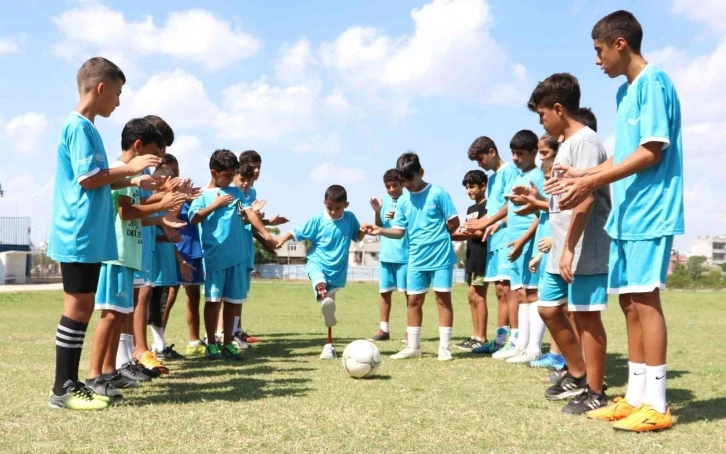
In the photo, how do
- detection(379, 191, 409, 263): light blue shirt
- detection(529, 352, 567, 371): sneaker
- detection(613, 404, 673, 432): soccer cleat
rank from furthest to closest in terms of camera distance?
detection(379, 191, 409, 263): light blue shirt < detection(529, 352, 567, 371): sneaker < detection(613, 404, 673, 432): soccer cleat

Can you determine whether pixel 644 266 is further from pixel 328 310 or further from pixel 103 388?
pixel 328 310

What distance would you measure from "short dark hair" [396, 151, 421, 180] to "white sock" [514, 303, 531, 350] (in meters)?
1.90

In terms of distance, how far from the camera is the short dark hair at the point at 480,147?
27.2 ft

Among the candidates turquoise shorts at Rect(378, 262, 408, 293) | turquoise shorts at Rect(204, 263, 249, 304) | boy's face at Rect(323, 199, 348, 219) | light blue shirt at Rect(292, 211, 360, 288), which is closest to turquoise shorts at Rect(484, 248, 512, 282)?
turquoise shorts at Rect(378, 262, 408, 293)

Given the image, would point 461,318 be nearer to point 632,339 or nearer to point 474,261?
point 474,261

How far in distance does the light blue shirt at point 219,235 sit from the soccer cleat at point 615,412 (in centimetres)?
450

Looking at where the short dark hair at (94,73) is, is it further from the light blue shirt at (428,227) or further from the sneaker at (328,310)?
the light blue shirt at (428,227)

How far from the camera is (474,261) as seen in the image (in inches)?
→ 369

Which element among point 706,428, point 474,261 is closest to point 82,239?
point 706,428

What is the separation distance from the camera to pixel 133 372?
5699mm

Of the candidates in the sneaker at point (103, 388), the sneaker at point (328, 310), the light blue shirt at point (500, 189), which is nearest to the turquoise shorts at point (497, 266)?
the light blue shirt at point (500, 189)

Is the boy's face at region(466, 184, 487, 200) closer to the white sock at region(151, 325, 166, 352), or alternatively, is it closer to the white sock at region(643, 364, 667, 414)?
the white sock at region(151, 325, 166, 352)

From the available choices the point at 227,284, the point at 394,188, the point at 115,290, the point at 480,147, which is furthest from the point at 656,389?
the point at 394,188

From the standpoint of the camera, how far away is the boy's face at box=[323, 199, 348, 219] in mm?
8172
